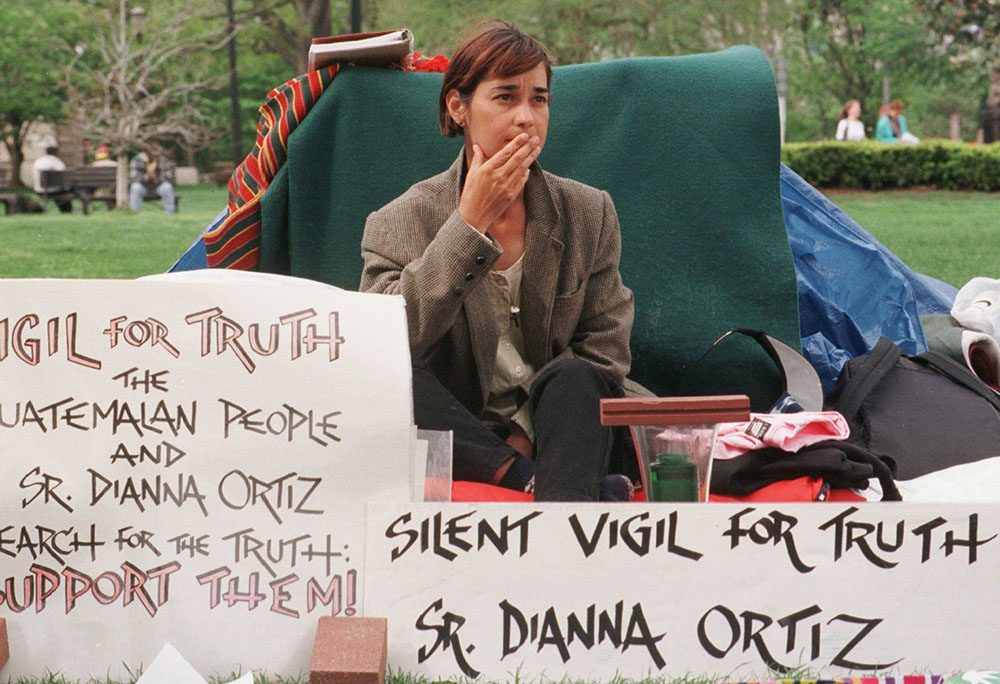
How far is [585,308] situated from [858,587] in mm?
1165

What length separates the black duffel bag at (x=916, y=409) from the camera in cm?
285

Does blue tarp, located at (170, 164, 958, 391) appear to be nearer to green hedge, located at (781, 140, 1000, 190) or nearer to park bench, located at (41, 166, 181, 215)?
green hedge, located at (781, 140, 1000, 190)

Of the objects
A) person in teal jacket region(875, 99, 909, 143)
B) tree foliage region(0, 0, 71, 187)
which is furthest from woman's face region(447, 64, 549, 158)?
tree foliage region(0, 0, 71, 187)

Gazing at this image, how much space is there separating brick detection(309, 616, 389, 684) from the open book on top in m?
2.00

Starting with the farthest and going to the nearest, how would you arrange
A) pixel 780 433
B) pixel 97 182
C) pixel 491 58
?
pixel 97 182 < pixel 491 58 < pixel 780 433

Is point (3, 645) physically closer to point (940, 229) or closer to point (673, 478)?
point (673, 478)

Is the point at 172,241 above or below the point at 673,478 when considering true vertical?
below

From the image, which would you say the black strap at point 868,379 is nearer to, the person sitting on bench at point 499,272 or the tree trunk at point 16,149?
the person sitting on bench at point 499,272

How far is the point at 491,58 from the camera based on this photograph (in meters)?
2.74

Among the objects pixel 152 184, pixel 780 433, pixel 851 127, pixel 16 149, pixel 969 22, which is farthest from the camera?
pixel 16 149

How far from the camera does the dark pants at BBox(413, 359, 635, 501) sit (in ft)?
7.30

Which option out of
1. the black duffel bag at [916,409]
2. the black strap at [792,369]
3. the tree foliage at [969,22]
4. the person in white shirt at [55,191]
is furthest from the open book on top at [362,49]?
the tree foliage at [969,22]

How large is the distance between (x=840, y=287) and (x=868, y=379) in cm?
99

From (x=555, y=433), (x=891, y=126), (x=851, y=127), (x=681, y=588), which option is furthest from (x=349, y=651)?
(x=891, y=126)
